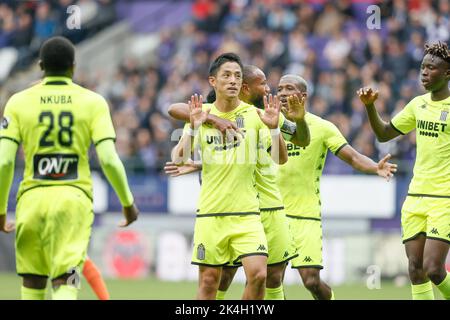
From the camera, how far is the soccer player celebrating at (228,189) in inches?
401

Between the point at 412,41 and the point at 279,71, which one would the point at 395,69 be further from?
the point at 279,71

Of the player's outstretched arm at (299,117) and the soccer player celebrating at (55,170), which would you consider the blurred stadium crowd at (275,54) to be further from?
the soccer player celebrating at (55,170)

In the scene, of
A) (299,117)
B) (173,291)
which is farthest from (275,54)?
(299,117)

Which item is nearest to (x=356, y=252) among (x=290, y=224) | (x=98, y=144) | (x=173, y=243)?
(x=173, y=243)

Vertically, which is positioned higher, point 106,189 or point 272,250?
point 106,189

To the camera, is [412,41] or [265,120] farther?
[412,41]

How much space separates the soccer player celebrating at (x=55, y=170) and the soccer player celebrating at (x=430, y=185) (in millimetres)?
3461

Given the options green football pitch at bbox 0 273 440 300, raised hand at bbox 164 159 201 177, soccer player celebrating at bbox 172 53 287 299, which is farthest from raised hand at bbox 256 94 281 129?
green football pitch at bbox 0 273 440 300

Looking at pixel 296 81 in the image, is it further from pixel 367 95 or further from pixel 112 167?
pixel 112 167

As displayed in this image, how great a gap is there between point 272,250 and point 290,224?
1197 mm

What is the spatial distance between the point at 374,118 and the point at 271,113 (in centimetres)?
180

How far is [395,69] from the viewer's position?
22781 millimetres

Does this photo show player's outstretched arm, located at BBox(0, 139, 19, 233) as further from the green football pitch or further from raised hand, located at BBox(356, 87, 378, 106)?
the green football pitch

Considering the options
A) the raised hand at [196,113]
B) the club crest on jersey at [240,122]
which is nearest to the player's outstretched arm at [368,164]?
the club crest on jersey at [240,122]
